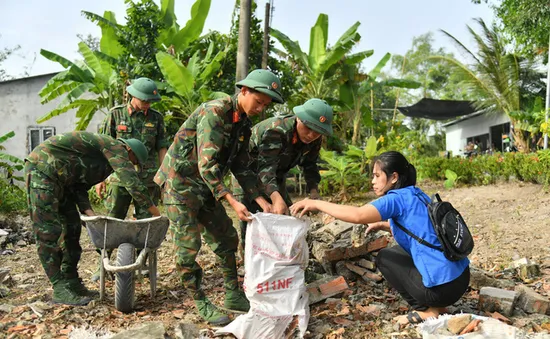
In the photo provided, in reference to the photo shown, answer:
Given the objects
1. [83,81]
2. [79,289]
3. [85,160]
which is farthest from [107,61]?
[79,289]

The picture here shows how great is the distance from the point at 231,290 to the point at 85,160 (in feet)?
5.27

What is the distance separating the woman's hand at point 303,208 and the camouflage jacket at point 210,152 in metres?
0.45

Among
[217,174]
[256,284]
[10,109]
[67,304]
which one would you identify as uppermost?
[10,109]

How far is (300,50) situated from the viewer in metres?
11.6

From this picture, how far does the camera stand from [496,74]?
15.4 meters

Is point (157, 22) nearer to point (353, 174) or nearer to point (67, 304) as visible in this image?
point (353, 174)

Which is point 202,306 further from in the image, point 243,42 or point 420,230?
point 243,42

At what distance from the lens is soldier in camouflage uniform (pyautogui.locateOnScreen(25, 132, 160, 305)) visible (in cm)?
356

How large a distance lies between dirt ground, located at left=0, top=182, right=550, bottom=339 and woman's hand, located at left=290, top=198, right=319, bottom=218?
34.3 inches

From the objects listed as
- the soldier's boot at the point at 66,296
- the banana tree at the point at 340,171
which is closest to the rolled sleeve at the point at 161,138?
the soldier's boot at the point at 66,296

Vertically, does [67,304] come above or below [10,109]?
below

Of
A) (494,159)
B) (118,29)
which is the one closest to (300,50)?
(118,29)

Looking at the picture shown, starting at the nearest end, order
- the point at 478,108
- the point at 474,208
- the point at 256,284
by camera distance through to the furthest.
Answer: the point at 256,284 → the point at 474,208 → the point at 478,108

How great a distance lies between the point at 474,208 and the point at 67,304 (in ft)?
22.6
